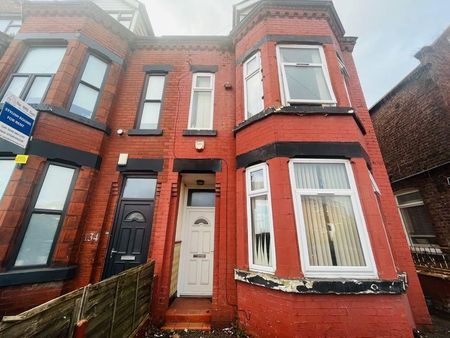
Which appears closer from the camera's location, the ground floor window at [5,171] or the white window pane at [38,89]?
the ground floor window at [5,171]

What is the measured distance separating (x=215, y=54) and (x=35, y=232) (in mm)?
7009

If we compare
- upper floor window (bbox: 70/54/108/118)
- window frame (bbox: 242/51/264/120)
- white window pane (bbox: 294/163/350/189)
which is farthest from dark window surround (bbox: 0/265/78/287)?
window frame (bbox: 242/51/264/120)

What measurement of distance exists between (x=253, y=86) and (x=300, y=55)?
1.49 m

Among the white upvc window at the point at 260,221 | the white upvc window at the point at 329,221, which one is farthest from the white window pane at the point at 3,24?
the white upvc window at the point at 329,221

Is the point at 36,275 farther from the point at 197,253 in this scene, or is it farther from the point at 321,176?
the point at 321,176

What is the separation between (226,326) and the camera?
4332mm

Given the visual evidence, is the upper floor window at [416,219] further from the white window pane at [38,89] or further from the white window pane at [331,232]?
the white window pane at [38,89]

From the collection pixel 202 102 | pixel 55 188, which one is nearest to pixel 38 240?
pixel 55 188

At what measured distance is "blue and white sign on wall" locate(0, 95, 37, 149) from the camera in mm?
3896

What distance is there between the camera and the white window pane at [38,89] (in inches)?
210

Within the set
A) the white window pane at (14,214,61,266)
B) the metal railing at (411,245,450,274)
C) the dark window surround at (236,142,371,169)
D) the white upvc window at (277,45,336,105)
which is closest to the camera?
the white window pane at (14,214,61,266)

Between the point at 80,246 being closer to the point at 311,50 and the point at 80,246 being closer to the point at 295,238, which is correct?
the point at 295,238

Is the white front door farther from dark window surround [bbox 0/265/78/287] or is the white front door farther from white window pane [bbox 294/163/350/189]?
white window pane [bbox 294/163/350/189]

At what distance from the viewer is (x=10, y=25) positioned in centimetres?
851
